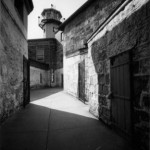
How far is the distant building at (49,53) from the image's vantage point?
1720 centimetres

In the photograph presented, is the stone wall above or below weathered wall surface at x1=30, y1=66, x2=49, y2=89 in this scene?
above

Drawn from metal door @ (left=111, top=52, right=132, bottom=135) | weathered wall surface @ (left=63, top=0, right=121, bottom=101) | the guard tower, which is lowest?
metal door @ (left=111, top=52, right=132, bottom=135)

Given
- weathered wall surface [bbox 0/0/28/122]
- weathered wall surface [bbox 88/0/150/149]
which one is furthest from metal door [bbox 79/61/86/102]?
weathered wall surface [bbox 0/0/28/122]

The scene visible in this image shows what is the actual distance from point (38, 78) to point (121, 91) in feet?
45.6

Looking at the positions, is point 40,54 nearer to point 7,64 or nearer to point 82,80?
point 82,80

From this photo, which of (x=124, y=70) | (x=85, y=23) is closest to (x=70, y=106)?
(x=124, y=70)

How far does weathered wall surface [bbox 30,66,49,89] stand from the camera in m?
13.6

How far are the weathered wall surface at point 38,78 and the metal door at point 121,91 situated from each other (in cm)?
1206

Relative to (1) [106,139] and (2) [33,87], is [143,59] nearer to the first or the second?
(1) [106,139]

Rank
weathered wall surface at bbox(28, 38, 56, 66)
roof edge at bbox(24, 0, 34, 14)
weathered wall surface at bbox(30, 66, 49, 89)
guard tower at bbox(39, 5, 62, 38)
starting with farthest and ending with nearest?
guard tower at bbox(39, 5, 62, 38)
weathered wall surface at bbox(28, 38, 56, 66)
weathered wall surface at bbox(30, 66, 49, 89)
roof edge at bbox(24, 0, 34, 14)

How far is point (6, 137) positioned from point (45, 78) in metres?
14.9

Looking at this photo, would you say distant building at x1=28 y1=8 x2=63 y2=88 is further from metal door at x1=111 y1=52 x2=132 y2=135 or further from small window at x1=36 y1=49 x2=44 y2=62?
metal door at x1=111 y1=52 x2=132 y2=135

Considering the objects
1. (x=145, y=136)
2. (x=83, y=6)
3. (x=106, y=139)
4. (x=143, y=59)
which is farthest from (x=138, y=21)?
(x=83, y=6)

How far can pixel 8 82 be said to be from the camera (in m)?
3.65
